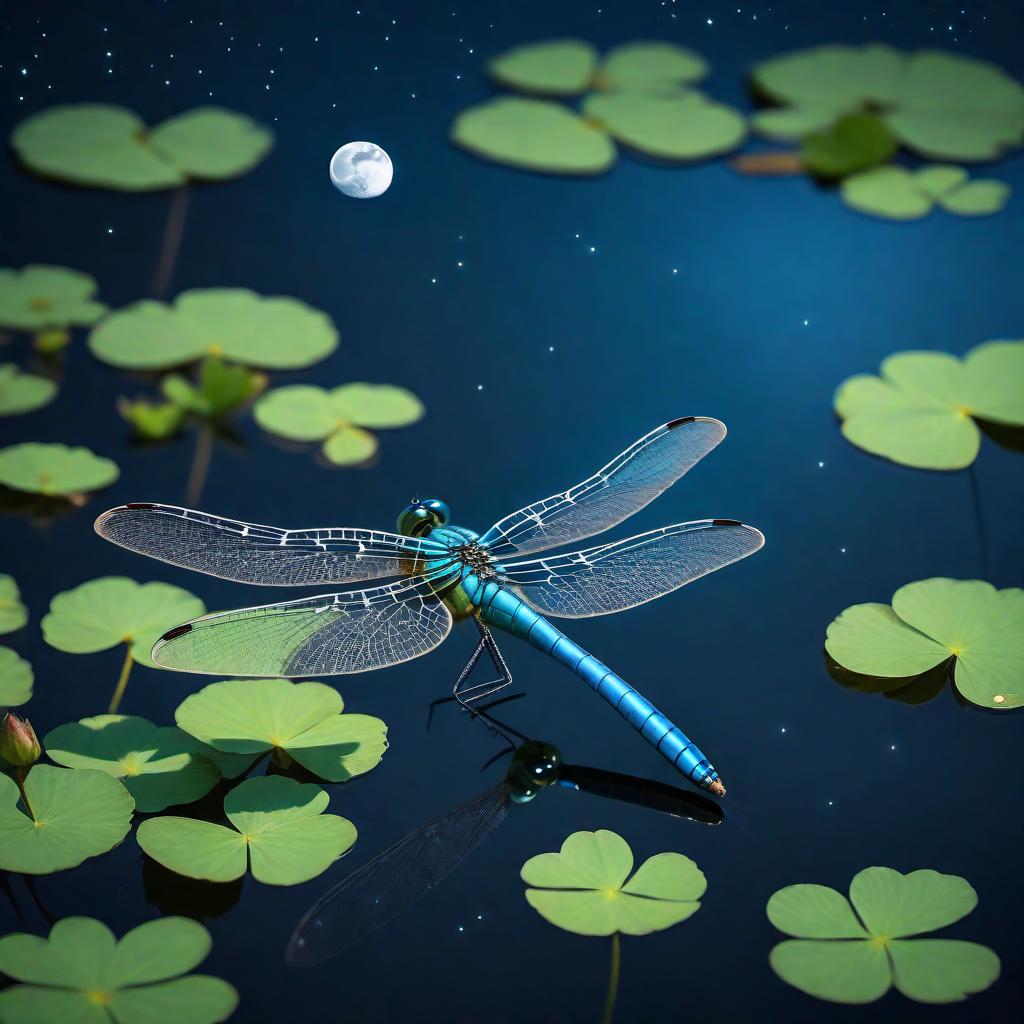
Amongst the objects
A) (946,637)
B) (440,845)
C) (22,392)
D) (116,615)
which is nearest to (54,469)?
(22,392)

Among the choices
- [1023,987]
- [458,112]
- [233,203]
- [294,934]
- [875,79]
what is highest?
[875,79]

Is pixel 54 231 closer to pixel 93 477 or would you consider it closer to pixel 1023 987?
pixel 93 477

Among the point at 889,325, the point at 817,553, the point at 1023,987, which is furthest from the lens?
the point at 889,325

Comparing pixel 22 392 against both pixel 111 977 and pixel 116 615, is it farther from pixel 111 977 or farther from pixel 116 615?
pixel 111 977

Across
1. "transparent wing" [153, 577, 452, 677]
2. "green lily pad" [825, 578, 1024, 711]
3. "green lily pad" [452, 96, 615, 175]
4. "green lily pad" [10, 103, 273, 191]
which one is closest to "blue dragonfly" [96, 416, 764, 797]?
"transparent wing" [153, 577, 452, 677]

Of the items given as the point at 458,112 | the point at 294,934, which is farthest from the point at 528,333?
the point at 294,934
